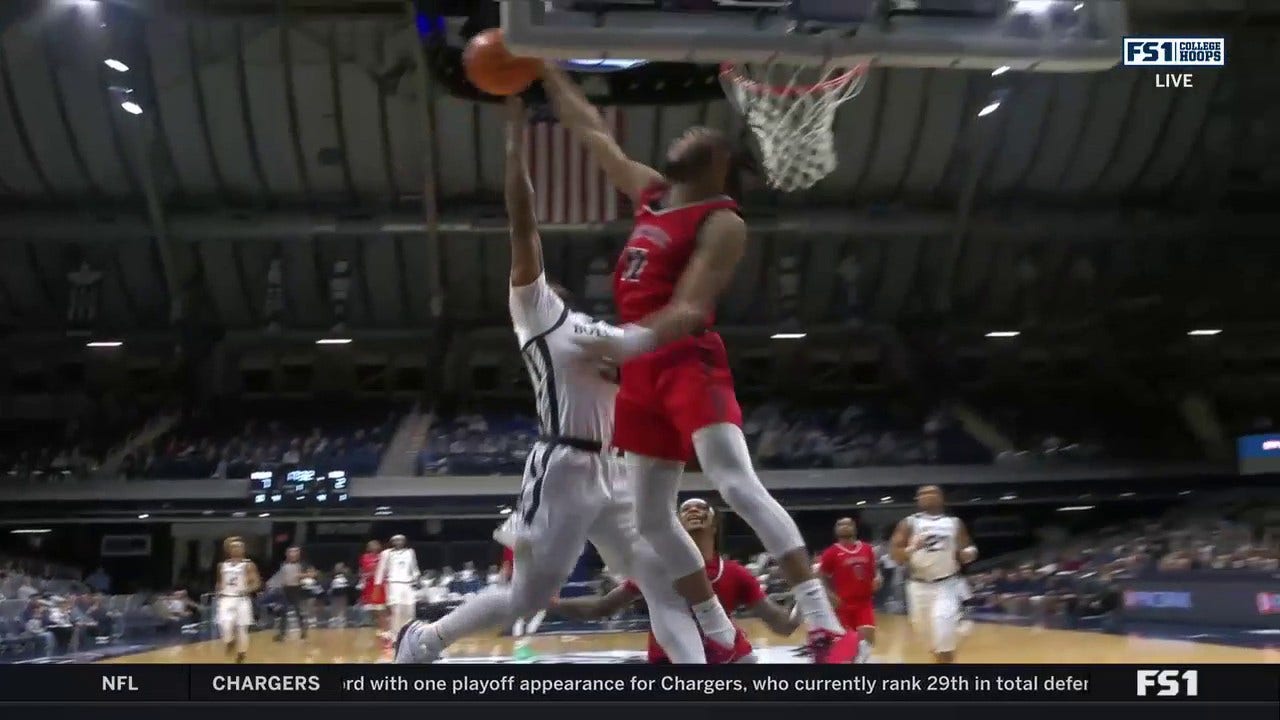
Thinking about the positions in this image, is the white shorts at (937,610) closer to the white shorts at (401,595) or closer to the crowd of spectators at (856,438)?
the crowd of spectators at (856,438)

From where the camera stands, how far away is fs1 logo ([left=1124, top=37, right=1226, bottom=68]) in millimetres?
4801

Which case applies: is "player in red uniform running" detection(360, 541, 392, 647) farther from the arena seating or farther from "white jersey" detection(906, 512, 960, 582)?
"white jersey" detection(906, 512, 960, 582)

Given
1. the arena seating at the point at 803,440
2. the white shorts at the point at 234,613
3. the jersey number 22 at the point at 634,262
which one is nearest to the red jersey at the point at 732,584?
the jersey number 22 at the point at 634,262

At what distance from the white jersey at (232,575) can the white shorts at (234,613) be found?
184 millimetres

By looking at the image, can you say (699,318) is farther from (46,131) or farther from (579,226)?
(46,131)

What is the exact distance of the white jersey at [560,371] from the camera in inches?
152

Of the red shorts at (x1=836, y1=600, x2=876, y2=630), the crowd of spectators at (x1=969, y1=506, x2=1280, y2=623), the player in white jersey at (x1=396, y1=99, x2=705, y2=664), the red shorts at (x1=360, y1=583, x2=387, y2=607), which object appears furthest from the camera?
the red shorts at (x1=360, y1=583, x2=387, y2=607)

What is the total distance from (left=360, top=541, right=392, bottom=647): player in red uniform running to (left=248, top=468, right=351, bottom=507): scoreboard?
0.74m

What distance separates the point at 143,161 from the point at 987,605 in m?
7.77

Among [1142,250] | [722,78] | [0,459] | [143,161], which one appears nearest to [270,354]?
[143,161]

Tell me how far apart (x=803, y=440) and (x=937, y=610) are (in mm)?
1976

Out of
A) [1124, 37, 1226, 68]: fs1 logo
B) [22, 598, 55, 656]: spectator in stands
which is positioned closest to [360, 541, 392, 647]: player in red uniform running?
[22, 598, 55, 656]: spectator in stands

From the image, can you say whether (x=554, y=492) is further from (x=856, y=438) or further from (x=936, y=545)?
(x=856, y=438)

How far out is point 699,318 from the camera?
3436 mm
